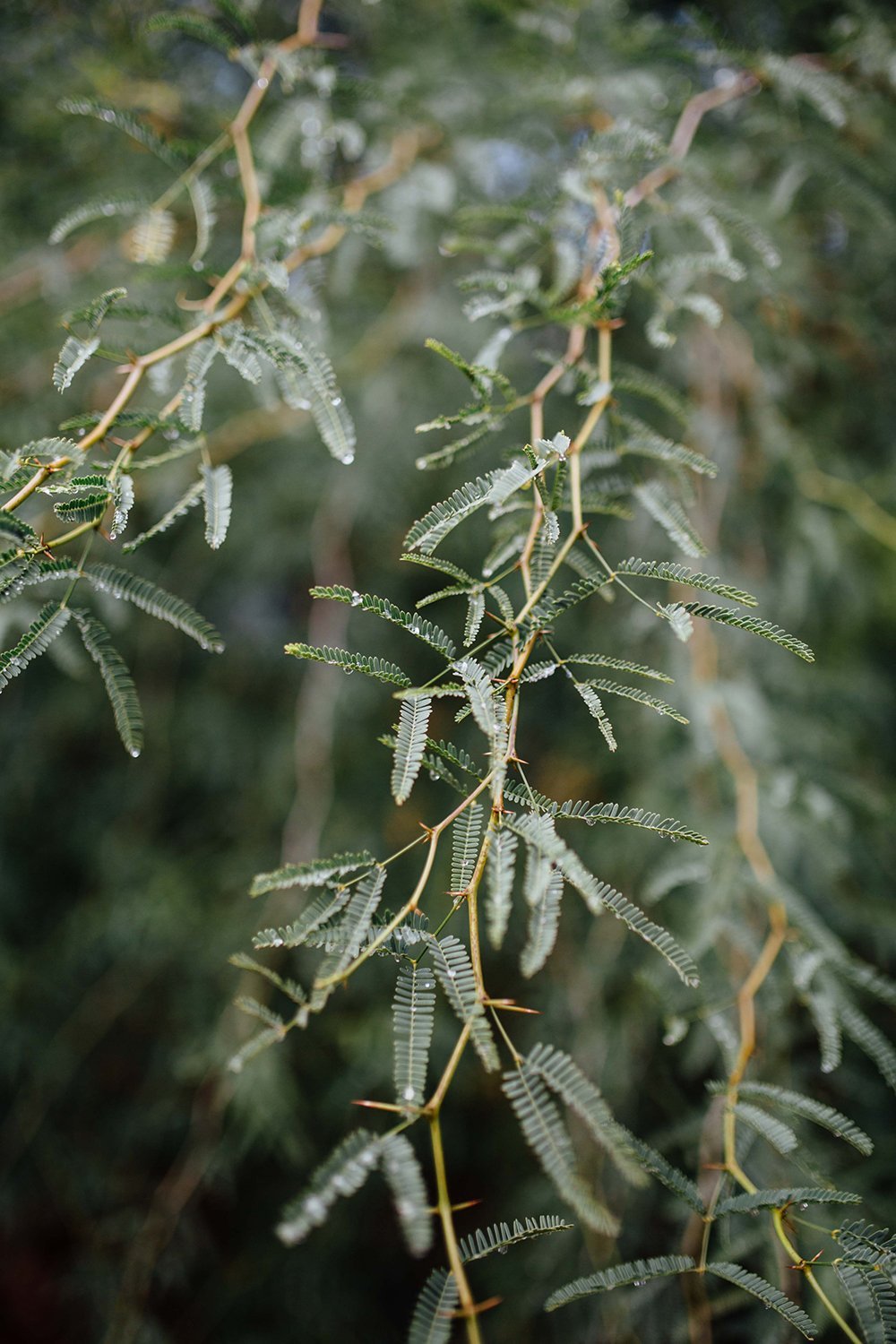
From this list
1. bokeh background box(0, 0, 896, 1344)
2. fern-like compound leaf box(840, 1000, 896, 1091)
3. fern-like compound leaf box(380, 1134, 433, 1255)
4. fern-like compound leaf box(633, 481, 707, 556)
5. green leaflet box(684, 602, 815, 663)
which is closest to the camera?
fern-like compound leaf box(380, 1134, 433, 1255)

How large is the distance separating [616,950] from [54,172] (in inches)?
63.5

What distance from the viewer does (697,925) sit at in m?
0.95

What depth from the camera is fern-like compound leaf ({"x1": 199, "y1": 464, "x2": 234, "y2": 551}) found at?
0.51 m

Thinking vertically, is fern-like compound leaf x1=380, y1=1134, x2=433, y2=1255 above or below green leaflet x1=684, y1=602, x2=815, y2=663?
below

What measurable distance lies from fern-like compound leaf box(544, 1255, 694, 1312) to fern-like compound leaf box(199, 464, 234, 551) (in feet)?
1.54

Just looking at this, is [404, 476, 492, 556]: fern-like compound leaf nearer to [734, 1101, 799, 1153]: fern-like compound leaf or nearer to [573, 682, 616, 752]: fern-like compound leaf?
[573, 682, 616, 752]: fern-like compound leaf

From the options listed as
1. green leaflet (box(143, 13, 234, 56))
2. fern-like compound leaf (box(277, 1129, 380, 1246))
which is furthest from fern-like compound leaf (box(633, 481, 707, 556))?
green leaflet (box(143, 13, 234, 56))

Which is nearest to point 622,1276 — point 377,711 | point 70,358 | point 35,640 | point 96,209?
point 35,640

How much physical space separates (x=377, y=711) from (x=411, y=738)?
133 centimetres

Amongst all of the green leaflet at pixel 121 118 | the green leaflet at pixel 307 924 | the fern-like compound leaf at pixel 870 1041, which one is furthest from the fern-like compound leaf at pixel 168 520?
the fern-like compound leaf at pixel 870 1041

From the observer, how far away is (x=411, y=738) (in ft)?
1.46

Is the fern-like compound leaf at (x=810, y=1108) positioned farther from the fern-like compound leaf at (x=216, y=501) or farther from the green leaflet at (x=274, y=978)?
the fern-like compound leaf at (x=216, y=501)

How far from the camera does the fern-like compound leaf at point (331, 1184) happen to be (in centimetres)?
37

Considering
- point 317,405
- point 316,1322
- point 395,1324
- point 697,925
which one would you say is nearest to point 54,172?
point 317,405
